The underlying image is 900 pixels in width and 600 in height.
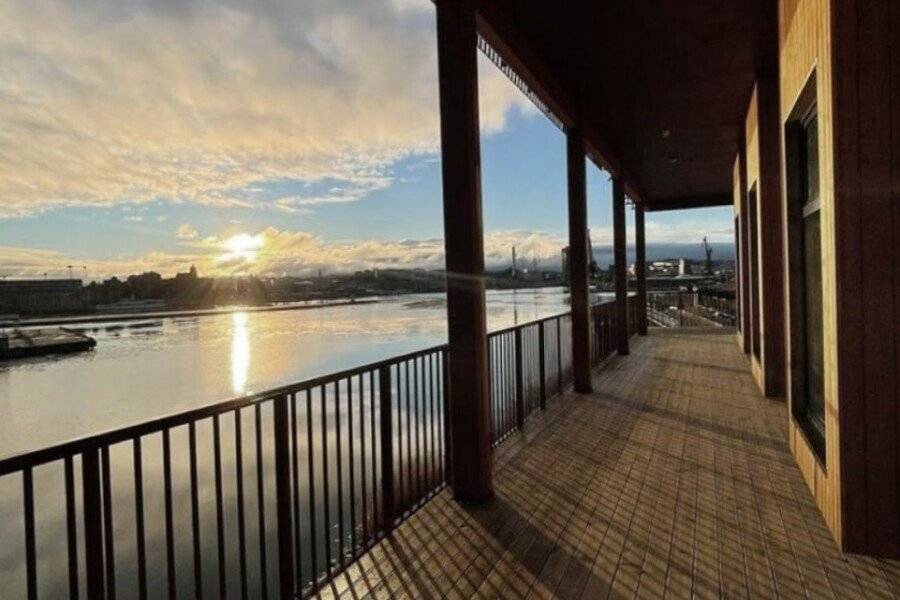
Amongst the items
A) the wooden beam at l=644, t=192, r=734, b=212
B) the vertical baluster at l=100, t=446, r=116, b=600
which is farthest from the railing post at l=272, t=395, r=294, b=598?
the wooden beam at l=644, t=192, r=734, b=212

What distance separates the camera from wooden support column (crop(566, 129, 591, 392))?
609cm

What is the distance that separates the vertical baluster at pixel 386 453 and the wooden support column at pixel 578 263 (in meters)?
3.85

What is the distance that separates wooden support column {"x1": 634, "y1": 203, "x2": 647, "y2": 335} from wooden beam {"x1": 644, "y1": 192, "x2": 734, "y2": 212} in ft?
3.95

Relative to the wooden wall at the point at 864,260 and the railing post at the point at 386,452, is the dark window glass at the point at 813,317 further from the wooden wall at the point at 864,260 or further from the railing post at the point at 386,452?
the railing post at the point at 386,452

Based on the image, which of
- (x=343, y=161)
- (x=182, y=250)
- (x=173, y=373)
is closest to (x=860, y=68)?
(x=343, y=161)

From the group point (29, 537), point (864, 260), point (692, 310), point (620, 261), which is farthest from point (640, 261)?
point (29, 537)

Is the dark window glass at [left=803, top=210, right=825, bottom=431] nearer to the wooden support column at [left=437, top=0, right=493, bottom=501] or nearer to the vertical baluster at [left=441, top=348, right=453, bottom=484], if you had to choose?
the wooden support column at [left=437, top=0, right=493, bottom=501]

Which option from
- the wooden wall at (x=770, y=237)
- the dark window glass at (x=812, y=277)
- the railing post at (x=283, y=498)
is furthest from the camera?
the wooden wall at (x=770, y=237)

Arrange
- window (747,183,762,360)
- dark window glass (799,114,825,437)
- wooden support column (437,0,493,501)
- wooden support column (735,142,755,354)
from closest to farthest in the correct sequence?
wooden support column (437,0,493,501)
dark window glass (799,114,825,437)
window (747,183,762,360)
wooden support column (735,142,755,354)

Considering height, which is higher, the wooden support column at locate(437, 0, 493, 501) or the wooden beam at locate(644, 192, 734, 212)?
the wooden beam at locate(644, 192, 734, 212)

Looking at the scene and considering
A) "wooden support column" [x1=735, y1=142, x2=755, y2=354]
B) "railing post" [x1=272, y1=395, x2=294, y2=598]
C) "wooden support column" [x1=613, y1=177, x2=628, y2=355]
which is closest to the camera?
"railing post" [x1=272, y1=395, x2=294, y2=598]

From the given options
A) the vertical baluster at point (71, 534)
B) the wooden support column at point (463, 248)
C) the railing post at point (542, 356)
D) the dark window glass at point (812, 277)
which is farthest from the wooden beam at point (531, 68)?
the vertical baluster at point (71, 534)

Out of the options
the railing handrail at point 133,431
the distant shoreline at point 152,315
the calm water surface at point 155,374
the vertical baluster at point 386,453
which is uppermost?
the railing handrail at point 133,431

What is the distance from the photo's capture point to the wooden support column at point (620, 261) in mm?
9070
